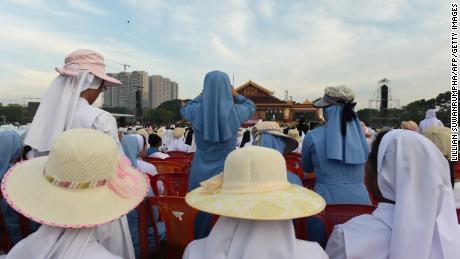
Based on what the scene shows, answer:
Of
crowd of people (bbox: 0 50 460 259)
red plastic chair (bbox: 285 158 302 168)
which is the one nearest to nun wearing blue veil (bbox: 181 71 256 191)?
crowd of people (bbox: 0 50 460 259)

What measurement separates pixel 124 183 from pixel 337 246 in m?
0.96

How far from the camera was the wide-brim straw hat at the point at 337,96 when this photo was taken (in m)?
2.91

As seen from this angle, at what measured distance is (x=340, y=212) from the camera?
2225 millimetres

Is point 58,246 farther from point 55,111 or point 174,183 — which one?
point 174,183

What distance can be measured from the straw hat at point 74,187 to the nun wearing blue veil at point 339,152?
1.64m

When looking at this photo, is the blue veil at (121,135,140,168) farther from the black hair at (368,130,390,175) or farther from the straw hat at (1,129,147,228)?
the black hair at (368,130,390,175)

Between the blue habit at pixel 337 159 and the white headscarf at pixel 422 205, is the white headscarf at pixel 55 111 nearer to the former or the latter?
the blue habit at pixel 337 159

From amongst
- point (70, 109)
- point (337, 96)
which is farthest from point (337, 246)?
point (70, 109)

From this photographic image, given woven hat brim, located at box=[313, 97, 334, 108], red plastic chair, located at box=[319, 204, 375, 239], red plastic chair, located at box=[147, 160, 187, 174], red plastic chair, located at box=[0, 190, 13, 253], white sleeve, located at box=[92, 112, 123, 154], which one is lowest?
red plastic chair, located at box=[0, 190, 13, 253]

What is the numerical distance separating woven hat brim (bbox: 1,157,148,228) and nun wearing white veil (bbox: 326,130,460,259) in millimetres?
991

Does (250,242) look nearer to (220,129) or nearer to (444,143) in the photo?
(220,129)

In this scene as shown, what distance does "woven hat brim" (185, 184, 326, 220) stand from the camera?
1431 mm

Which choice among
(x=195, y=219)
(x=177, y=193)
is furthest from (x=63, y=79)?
(x=177, y=193)

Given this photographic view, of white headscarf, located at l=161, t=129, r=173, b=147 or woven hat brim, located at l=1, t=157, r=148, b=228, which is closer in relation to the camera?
woven hat brim, located at l=1, t=157, r=148, b=228
